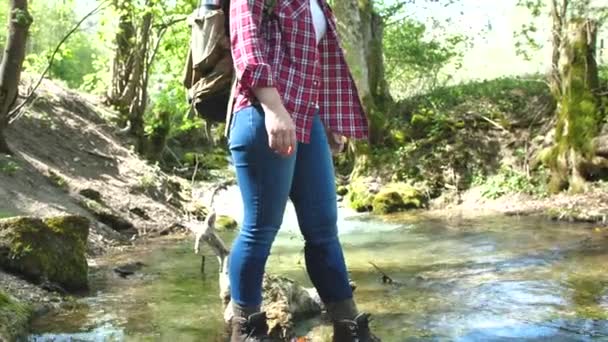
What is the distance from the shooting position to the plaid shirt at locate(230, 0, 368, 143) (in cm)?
269

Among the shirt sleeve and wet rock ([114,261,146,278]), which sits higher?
the shirt sleeve

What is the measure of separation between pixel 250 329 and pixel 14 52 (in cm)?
655

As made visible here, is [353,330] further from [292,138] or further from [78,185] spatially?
[78,185]

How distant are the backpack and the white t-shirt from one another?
255 mm

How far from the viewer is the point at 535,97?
15.6m

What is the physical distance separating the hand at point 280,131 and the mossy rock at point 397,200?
33.7ft

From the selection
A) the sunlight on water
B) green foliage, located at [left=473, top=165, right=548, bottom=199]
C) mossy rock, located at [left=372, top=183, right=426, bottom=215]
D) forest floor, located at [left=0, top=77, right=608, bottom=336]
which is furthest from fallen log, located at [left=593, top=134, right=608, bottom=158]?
mossy rock, located at [left=372, top=183, right=426, bottom=215]

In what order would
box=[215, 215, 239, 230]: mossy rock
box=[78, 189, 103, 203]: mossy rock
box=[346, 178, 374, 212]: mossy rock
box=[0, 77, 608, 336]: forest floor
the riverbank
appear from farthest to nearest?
1. box=[346, 178, 374, 212]: mossy rock
2. box=[215, 215, 239, 230]: mossy rock
3. box=[78, 189, 103, 203]: mossy rock
4. box=[0, 77, 608, 336]: forest floor
5. the riverbank

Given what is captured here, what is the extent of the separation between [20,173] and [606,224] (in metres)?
7.25

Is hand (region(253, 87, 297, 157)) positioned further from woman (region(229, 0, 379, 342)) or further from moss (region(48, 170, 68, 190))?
moss (region(48, 170, 68, 190))

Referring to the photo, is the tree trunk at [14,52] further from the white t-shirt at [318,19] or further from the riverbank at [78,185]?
the white t-shirt at [318,19]

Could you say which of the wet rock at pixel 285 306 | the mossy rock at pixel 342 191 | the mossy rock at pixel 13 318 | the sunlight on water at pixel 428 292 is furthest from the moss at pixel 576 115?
the mossy rock at pixel 13 318

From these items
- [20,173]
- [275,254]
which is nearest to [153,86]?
[20,173]

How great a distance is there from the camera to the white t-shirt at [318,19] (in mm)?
3043
